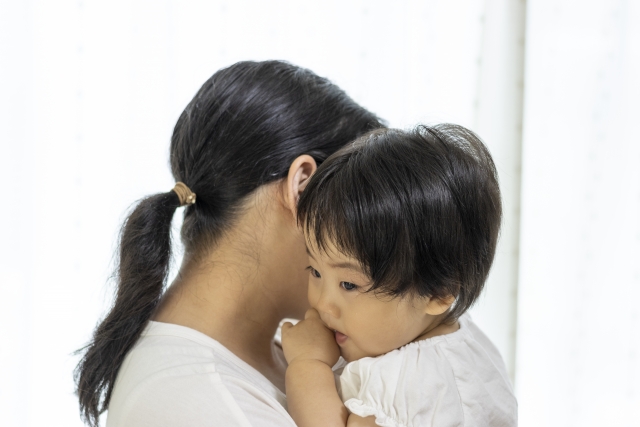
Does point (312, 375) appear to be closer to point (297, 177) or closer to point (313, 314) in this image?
point (313, 314)

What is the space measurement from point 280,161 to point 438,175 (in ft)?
0.94

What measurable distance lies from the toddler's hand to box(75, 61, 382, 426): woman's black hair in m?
0.21

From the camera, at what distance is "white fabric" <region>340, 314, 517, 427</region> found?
88 centimetres

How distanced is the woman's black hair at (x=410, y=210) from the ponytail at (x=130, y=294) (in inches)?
10.1

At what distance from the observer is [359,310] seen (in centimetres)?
97

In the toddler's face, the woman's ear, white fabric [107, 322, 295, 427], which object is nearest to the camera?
white fabric [107, 322, 295, 427]

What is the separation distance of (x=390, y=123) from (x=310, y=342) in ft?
4.03

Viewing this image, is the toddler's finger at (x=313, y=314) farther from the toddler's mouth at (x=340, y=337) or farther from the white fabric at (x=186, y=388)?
the white fabric at (x=186, y=388)

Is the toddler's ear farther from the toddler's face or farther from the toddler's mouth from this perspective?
the toddler's mouth

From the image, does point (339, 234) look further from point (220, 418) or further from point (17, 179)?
point (17, 179)

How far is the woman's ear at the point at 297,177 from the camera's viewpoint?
1.05m

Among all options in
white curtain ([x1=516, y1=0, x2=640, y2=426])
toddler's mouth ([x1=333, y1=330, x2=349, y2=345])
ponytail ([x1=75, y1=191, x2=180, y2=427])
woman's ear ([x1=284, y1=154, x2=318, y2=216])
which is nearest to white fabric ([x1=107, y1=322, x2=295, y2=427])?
ponytail ([x1=75, y1=191, x2=180, y2=427])

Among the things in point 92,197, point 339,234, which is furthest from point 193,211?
point 92,197

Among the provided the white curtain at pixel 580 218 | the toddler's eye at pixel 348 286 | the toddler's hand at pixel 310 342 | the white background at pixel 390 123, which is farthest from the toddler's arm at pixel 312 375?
the white curtain at pixel 580 218
